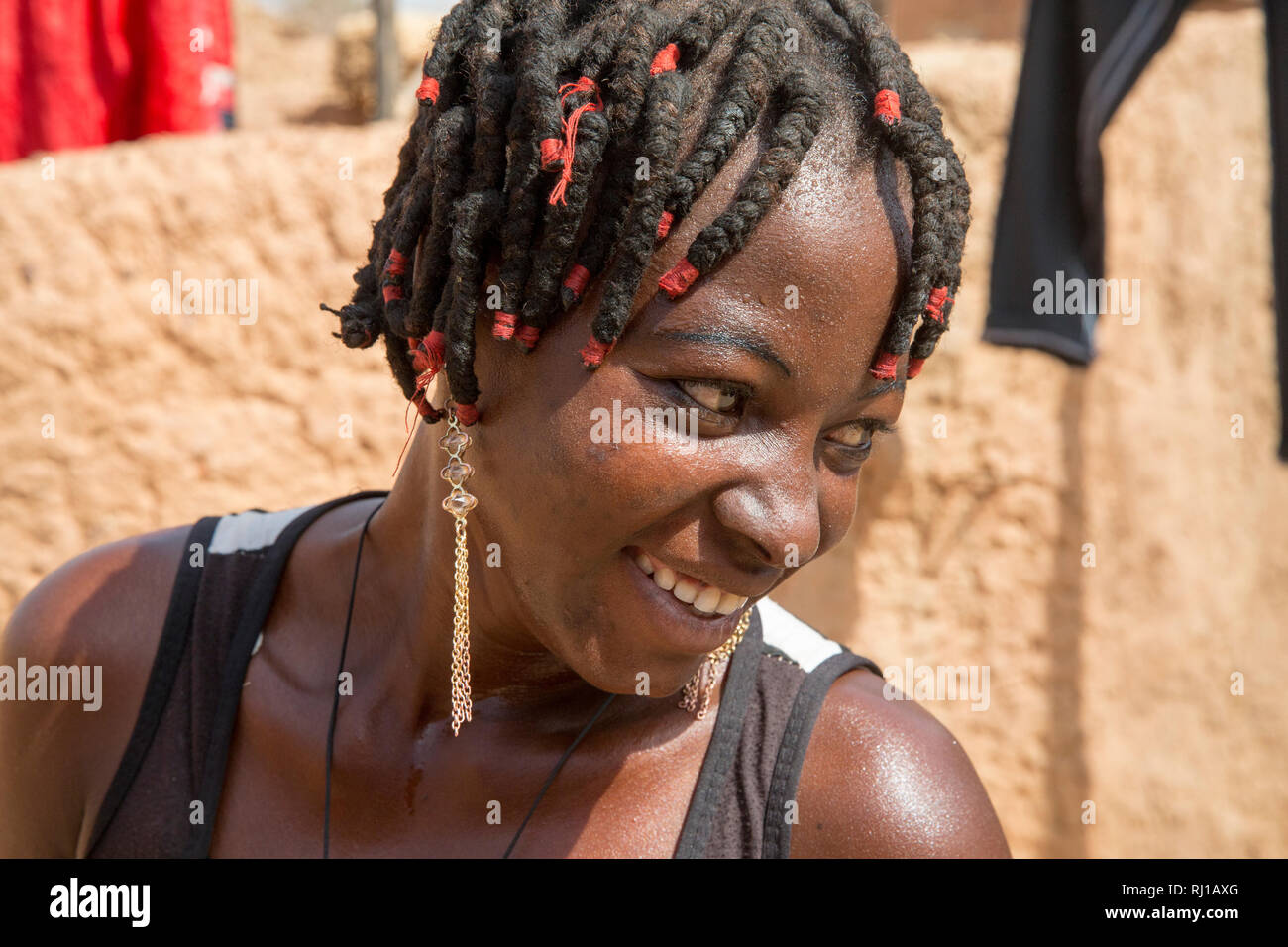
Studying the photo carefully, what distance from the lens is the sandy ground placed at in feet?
12.1

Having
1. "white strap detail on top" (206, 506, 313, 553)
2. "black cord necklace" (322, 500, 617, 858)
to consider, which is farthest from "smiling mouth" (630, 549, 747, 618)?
"white strap detail on top" (206, 506, 313, 553)

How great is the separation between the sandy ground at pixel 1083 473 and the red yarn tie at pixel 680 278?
2.42m

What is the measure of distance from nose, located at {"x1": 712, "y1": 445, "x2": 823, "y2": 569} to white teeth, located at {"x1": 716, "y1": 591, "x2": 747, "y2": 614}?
0.08 m

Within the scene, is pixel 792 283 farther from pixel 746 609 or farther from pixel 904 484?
pixel 904 484

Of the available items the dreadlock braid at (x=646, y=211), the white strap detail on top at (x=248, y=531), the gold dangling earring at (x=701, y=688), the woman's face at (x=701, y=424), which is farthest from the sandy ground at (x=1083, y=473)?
the dreadlock braid at (x=646, y=211)

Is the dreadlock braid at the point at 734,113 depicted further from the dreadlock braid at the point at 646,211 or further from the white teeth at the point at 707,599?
the white teeth at the point at 707,599

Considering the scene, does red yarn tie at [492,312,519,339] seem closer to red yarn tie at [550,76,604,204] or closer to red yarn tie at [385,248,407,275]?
red yarn tie at [550,76,604,204]

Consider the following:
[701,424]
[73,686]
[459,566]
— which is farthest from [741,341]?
[73,686]

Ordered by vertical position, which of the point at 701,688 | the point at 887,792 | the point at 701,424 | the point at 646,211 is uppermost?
the point at 646,211

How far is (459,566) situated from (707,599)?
1.17ft

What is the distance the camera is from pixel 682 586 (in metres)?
1.49

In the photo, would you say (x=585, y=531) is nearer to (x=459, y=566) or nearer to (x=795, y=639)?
(x=459, y=566)
